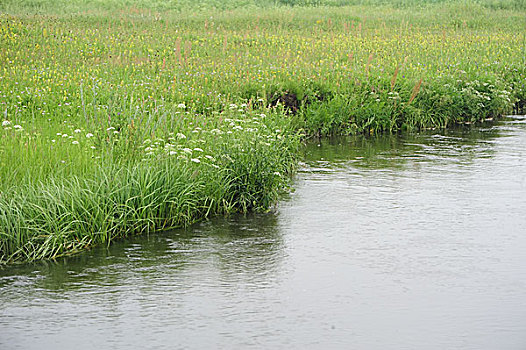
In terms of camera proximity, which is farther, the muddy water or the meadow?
the meadow

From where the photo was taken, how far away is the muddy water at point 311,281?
22.2 feet

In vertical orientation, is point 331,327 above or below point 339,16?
below

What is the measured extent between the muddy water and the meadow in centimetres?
54

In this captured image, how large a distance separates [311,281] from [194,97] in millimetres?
8377

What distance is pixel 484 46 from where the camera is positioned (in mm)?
25016

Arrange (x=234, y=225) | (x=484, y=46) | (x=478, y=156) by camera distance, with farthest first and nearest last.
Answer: (x=484, y=46) → (x=478, y=156) → (x=234, y=225)

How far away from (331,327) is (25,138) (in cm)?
572

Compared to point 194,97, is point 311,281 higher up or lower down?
lower down

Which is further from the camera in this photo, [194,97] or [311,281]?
[194,97]

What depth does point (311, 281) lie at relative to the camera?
809 centimetres

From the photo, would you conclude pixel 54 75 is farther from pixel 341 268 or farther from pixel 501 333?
pixel 501 333

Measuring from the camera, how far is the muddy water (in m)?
6.75

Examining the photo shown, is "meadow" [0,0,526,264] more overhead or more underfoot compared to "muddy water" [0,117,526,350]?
more overhead

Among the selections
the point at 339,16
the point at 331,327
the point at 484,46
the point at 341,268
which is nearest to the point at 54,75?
the point at 341,268
